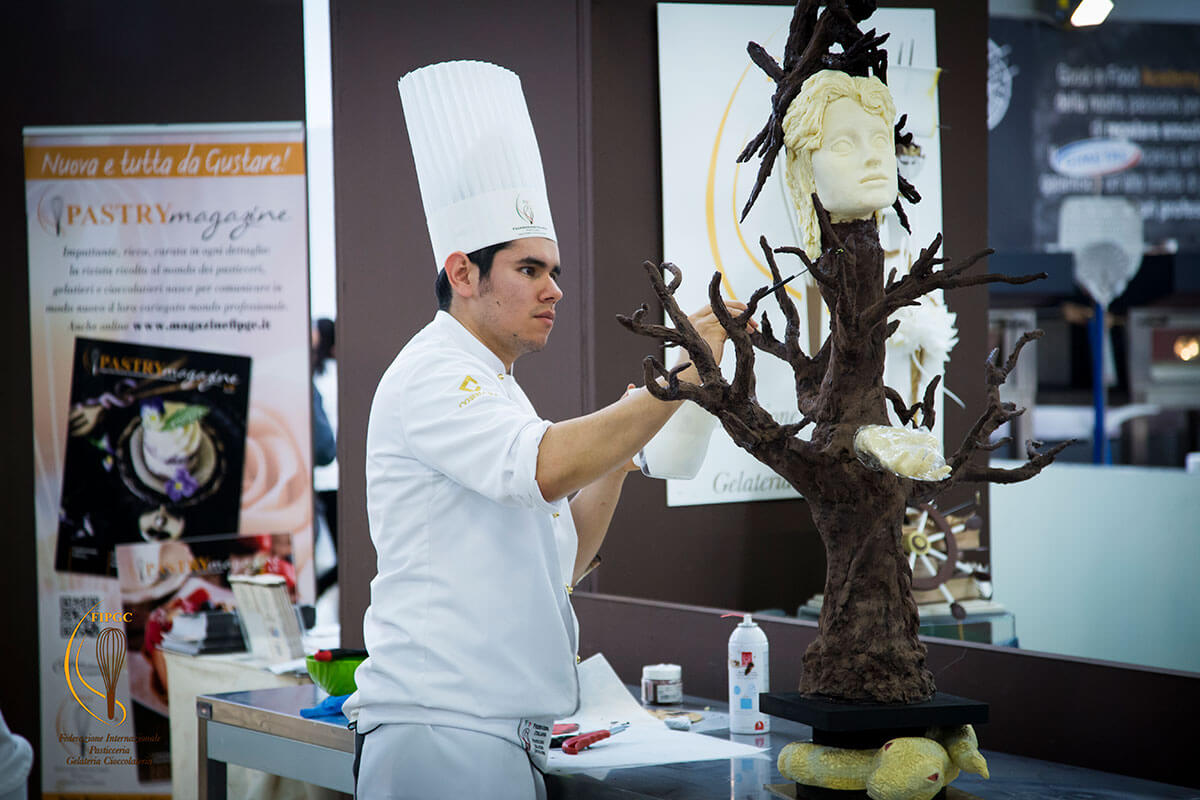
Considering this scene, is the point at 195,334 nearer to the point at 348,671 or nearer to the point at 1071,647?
the point at 348,671

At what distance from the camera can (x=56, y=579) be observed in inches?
154

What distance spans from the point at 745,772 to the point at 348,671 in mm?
877

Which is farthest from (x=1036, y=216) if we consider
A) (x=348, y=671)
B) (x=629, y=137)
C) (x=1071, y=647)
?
(x=348, y=671)

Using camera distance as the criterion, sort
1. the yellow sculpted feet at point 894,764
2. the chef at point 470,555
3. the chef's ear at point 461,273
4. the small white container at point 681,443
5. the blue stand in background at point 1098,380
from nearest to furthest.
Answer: the yellow sculpted feet at point 894,764, the chef at point 470,555, the small white container at point 681,443, the chef's ear at point 461,273, the blue stand in background at point 1098,380

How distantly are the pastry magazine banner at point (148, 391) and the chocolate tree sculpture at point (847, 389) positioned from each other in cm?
277

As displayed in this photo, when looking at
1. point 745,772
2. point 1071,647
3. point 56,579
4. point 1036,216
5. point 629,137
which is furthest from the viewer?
point 1036,216

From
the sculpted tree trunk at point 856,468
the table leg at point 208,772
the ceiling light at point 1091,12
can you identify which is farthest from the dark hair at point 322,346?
the sculpted tree trunk at point 856,468

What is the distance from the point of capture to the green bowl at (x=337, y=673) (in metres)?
2.23

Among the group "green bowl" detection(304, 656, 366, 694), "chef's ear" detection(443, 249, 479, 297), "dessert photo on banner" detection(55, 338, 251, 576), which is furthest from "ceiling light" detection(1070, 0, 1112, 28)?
"dessert photo on banner" detection(55, 338, 251, 576)

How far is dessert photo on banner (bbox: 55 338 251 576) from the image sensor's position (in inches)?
155

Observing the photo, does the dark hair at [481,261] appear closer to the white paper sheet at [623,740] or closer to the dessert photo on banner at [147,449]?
the white paper sheet at [623,740]

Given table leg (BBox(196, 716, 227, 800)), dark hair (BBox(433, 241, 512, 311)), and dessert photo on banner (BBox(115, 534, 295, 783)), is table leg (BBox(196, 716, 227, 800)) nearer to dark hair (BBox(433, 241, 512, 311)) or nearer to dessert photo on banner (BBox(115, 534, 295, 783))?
dark hair (BBox(433, 241, 512, 311))

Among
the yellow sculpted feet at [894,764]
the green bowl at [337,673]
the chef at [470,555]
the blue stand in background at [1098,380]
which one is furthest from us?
the blue stand in background at [1098,380]

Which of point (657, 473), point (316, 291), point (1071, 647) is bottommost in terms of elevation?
point (1071, 647)
